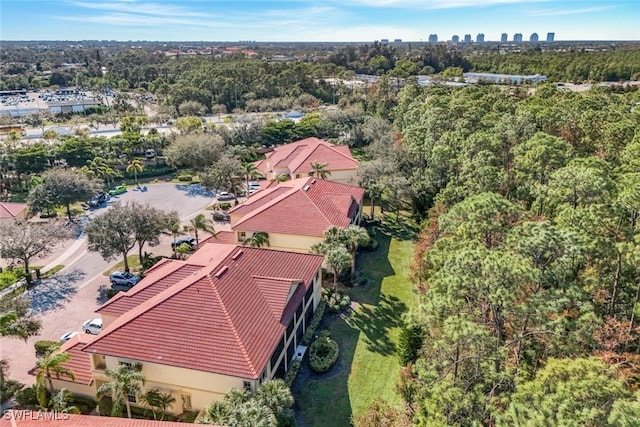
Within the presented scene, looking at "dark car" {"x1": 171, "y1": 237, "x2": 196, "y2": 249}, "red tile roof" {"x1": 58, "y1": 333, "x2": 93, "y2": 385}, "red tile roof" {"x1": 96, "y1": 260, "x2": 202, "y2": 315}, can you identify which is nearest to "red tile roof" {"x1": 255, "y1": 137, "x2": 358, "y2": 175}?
"dark car" {"x1": 171, "y1": 237, "x2": 196, "y2": 249}

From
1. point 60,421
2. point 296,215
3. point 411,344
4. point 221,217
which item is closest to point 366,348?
point 411,344

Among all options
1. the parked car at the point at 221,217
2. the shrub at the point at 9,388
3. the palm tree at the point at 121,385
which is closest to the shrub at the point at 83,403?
the shrub at the point at 9,388

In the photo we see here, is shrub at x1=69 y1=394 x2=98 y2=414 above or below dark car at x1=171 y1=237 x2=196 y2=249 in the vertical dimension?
below

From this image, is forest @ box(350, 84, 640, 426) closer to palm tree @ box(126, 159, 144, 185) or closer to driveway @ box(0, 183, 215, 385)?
driveway @ box(0, 183, 215, 385)

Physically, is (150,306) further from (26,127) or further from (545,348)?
(26,127)

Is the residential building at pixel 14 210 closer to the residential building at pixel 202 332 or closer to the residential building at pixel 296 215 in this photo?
the residential building at pixel 296 215

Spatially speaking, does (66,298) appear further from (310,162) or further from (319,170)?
(310,162)
